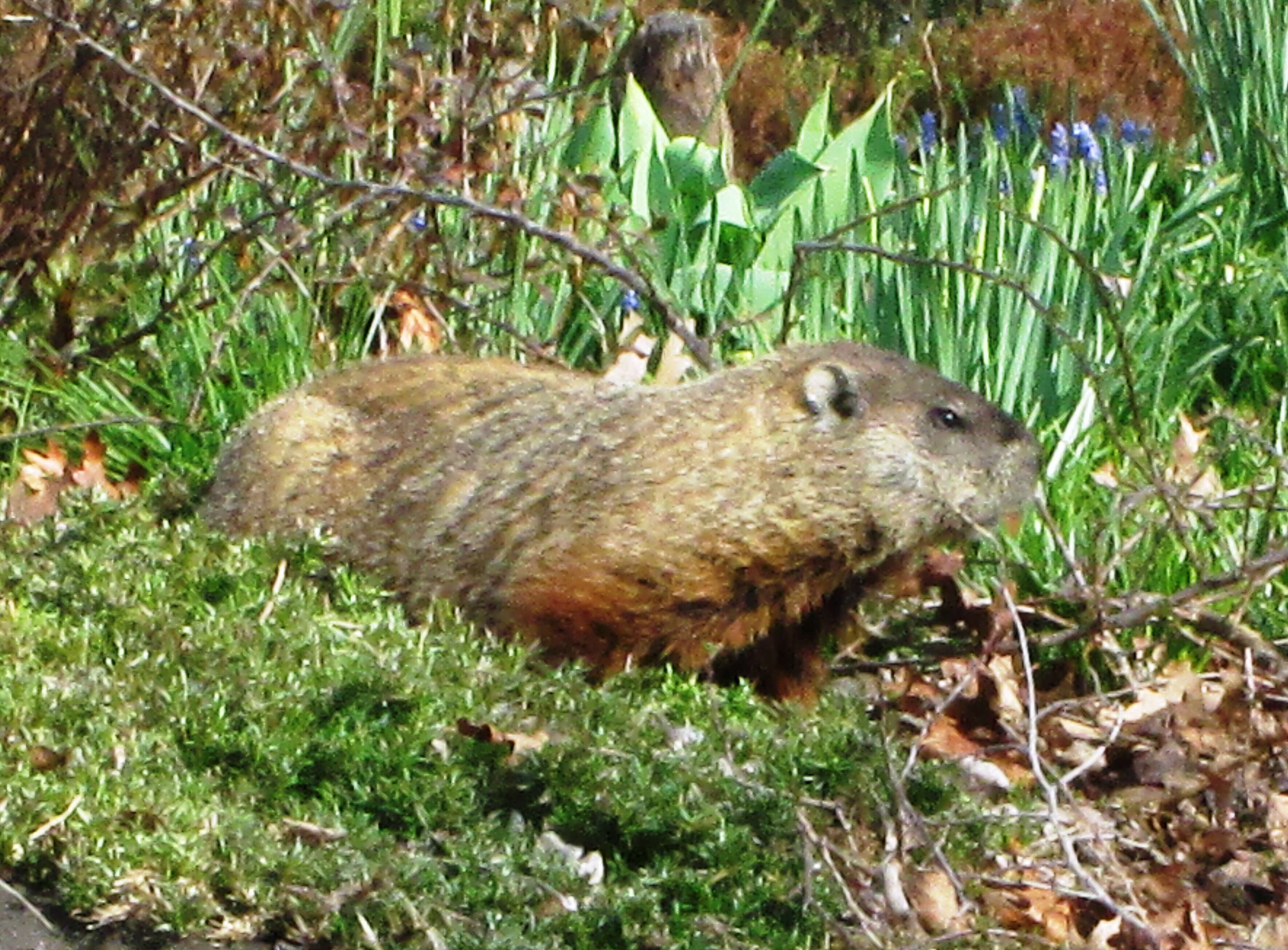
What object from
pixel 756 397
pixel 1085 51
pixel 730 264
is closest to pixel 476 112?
pixel 730 264

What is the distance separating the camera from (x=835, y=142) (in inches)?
284

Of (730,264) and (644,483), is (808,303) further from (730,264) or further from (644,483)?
(644,483)

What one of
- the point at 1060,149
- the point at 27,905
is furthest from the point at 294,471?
the point at 1060,149

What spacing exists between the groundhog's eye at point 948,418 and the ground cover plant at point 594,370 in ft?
1.09

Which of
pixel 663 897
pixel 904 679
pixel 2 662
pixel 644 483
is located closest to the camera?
pixel 663 897

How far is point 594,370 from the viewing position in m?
6.75

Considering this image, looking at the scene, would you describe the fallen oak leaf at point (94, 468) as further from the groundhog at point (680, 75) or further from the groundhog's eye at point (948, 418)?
the groundhog at point (680, 75)

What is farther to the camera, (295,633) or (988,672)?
(988,672)

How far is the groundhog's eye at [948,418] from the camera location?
4.96 meters

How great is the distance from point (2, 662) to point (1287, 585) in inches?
120

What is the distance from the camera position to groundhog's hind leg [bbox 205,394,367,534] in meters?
5.36

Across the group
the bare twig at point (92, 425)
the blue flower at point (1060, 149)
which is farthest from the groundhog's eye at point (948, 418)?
the bare twig at point (92, 425)

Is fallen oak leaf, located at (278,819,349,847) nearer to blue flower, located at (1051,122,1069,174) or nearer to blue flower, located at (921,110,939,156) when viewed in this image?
blue flower, located at (1051,122,1069,174)

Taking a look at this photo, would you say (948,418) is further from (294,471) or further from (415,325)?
(415,325)
